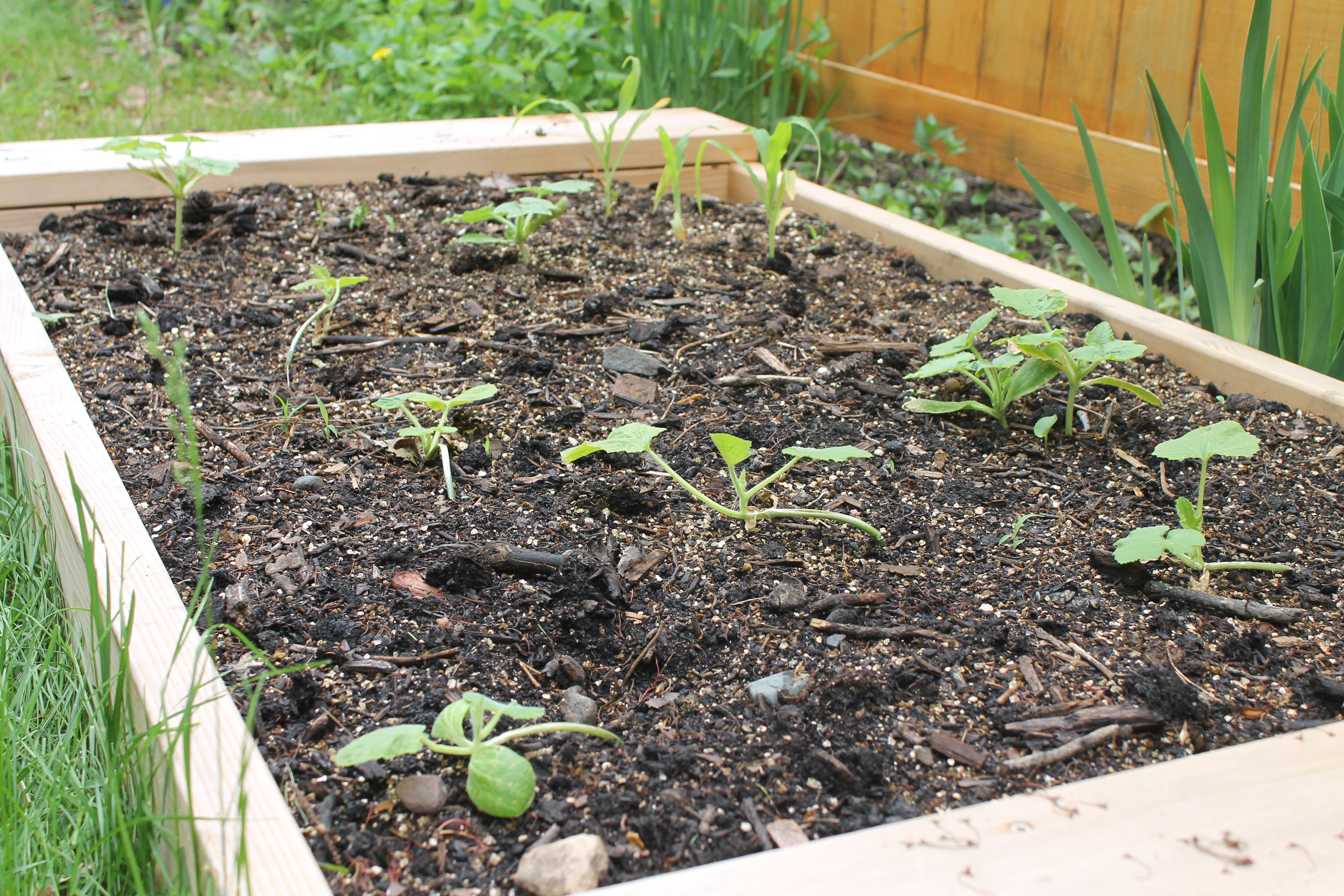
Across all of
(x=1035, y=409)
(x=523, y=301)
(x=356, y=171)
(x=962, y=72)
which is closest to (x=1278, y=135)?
(x=962, y=72)

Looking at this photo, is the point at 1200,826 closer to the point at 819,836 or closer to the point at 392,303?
the point at 819,836

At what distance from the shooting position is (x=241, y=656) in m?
1.18

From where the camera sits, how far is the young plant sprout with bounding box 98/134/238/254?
2205 millimetres

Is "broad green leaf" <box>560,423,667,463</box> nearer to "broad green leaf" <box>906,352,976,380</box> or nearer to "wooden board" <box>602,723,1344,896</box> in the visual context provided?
"broad green leaf" <box>906,352,976,380</box>

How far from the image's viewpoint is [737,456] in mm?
1334

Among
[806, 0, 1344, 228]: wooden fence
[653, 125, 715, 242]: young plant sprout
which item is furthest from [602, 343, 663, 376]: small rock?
[806, 0, 1344, 228]: wooden fence

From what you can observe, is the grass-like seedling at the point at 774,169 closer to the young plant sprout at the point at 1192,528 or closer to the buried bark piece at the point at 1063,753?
the young plant sprout at the point at 1192,528

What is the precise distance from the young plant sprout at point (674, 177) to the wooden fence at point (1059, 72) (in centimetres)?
133

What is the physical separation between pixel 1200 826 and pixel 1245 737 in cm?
26

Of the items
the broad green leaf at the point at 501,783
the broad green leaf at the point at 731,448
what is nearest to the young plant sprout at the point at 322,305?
the broad green leaf at the point at 731,448

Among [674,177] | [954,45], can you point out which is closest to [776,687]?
[674,177]

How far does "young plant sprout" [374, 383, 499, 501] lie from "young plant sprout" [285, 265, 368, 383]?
0.36 metres

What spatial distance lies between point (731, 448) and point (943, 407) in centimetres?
50

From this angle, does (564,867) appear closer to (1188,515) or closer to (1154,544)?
(1154,544)
